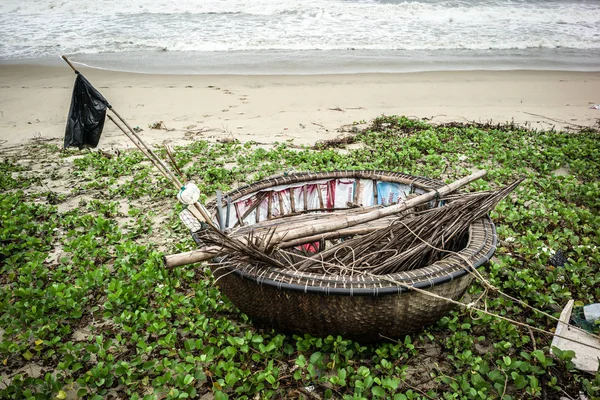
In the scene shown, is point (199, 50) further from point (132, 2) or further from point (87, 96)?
point (87, 96)

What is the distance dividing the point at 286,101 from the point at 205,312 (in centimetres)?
620

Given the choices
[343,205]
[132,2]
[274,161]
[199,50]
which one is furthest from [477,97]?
[132,2]

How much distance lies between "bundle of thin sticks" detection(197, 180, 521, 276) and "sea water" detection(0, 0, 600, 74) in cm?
857

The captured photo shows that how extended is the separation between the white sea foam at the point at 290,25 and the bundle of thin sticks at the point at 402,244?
1164 centimetres

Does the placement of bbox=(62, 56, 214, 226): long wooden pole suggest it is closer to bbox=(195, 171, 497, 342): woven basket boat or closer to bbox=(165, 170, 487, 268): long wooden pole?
bbox=(165, 170, 487, 268): long wooden pole

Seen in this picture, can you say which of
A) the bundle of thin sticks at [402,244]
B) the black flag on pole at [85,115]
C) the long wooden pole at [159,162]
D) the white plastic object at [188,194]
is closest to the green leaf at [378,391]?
the bundle of thin sticks at [402,244]

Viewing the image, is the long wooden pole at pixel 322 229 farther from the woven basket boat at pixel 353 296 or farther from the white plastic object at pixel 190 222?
Result: the white plastic object at pixel 190 222

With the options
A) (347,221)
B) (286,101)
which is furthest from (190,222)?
(286,101)

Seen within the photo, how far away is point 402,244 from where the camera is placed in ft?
9.21

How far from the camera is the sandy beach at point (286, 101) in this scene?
7.16m

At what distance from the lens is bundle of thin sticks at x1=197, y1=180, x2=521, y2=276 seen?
103 inches

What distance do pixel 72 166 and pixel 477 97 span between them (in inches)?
298

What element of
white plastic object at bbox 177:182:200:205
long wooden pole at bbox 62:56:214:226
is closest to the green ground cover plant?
long wooden pole at bbox 62:56:214:226

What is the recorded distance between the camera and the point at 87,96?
2.71 m
